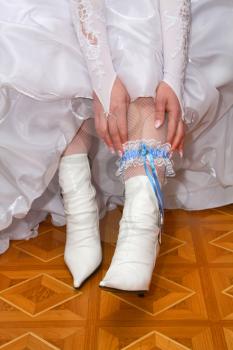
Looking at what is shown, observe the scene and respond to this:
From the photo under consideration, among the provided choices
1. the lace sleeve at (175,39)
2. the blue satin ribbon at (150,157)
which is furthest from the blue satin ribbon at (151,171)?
the lace sleeve at (175,39)

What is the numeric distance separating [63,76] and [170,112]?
0.21m

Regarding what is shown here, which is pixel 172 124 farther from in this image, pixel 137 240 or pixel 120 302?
pixel 120 302

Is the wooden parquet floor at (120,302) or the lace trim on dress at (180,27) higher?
the lace trim on dress at (180,27)

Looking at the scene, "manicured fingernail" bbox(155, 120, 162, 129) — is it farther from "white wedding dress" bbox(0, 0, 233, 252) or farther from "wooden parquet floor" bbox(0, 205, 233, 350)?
"wooden parquet floor" bbox(0, 205, 233, 350)

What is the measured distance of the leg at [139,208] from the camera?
2.92 feet

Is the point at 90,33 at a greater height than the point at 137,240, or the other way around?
the point at 90,33

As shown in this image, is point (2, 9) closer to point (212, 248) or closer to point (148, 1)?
point (148, 1)

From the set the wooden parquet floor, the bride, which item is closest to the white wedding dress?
the bride

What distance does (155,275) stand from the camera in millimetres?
1055

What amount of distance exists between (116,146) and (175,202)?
405 mm

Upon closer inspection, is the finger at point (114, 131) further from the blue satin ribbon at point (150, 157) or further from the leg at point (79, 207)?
the leg at point (79, 207)

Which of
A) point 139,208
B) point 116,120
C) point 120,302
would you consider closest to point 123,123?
point 116,120

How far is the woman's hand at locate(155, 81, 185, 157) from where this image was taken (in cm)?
96

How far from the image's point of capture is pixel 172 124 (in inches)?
38.2
